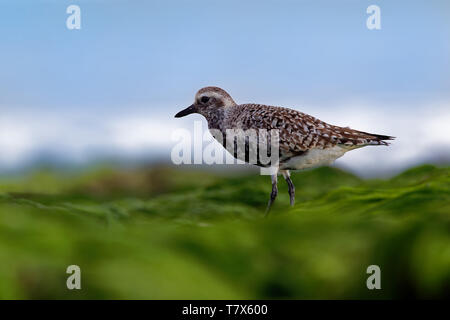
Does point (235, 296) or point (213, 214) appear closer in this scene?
point (235, 296)

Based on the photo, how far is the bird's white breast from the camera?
28.8 feet

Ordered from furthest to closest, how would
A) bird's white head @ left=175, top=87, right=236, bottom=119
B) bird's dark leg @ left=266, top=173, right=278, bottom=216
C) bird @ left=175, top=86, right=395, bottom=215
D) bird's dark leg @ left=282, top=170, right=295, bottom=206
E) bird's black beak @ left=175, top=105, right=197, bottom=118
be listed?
bird's black beak @ left=175, top=105, right=197, bottom=118 < bird's white head @ left=175, top=87, right=236, bottom=119 < bird @ left=175, top=86, right=395, bottom=215 < bird's dark leg @ left=282, top=170, right=295, bottom=206 < bird's dark leg @ left=266, top=173, right=278, bottom=216

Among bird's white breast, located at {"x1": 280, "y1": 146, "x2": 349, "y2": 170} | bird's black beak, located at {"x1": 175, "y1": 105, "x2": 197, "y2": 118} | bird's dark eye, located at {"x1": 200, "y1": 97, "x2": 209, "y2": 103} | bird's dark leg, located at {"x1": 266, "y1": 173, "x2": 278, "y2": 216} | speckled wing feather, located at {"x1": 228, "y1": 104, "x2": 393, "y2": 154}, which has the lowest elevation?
bird's dark leg, located at {"x1": 266, "y1": 173, "x2": 278, "y2": 216}

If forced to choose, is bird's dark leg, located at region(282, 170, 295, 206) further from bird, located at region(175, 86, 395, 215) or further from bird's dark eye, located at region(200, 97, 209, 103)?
bird's dark eye, located at region(200, 97, 209, 103)

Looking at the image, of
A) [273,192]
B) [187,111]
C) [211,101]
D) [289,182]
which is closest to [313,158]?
[289,182]

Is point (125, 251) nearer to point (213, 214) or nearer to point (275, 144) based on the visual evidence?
point (213, 214)

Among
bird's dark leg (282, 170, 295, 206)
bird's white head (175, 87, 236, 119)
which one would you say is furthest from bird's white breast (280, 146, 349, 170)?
bird's white head (175, 87, 236, 119)

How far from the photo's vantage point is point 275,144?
28.5 ft

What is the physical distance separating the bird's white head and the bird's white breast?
1.90m

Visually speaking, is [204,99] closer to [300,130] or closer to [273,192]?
[300,130]

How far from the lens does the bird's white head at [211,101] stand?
996cm

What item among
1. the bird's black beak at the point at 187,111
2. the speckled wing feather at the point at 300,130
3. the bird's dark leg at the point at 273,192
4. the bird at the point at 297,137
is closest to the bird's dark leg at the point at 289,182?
the bird at the point at 297,137
